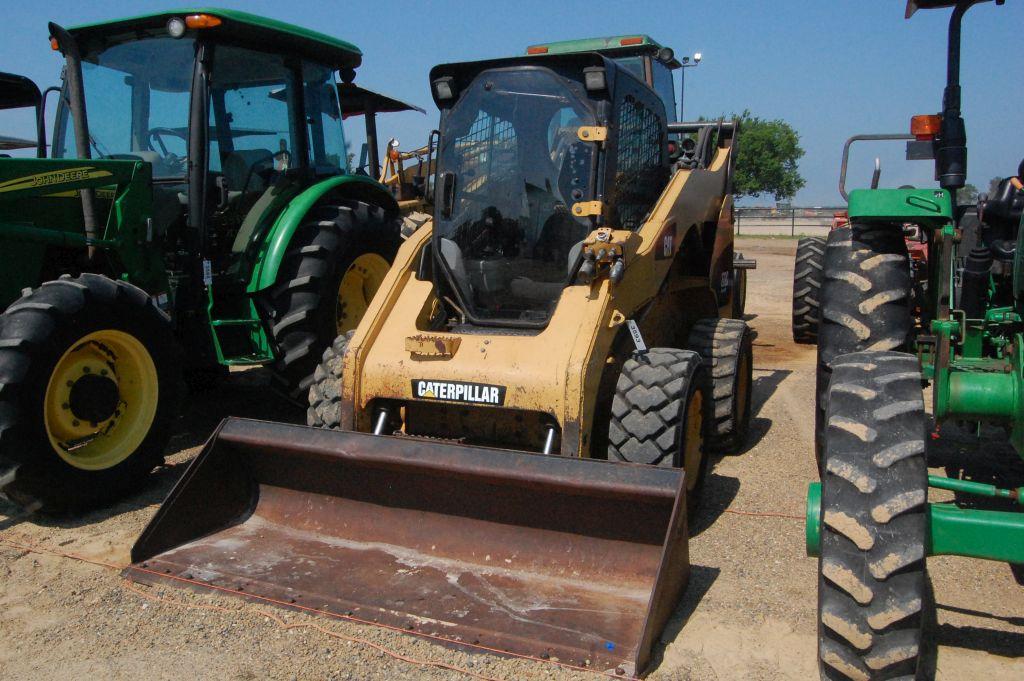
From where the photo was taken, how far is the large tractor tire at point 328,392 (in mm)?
4586

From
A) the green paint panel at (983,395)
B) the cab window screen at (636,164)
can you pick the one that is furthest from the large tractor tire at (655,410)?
the green paint panel at (983,395)

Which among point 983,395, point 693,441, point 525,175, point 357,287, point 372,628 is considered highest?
point 525,175

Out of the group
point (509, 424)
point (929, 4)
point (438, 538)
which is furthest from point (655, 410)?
point (929, 4)

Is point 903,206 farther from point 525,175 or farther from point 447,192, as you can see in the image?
point 447,192

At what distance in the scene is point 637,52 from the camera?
350 inches

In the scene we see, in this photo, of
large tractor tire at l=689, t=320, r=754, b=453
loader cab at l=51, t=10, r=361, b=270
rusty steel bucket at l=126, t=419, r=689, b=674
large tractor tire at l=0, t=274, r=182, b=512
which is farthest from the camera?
loader cab at l=51, t=10, r=361, b=270

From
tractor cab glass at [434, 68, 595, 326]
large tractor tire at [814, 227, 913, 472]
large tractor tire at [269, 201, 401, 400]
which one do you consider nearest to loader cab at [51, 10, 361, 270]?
large tractor tire at [269, 201, 401, 400]

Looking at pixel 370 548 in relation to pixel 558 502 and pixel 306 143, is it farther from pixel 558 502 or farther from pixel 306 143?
pixel 306 143

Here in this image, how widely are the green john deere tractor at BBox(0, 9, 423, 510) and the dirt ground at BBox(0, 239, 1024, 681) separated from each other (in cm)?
59

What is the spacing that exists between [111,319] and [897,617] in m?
3.96

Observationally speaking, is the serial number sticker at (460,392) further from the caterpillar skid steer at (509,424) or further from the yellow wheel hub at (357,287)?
the yellow wheel hub at (357,287)

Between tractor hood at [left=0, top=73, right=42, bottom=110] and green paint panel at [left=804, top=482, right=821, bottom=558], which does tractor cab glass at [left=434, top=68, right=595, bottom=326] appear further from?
tractor hood at [left=0, top=73, right=42, bottom=110]

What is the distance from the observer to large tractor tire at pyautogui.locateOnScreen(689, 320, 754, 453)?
5359 mm

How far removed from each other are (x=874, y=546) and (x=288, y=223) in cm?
441
